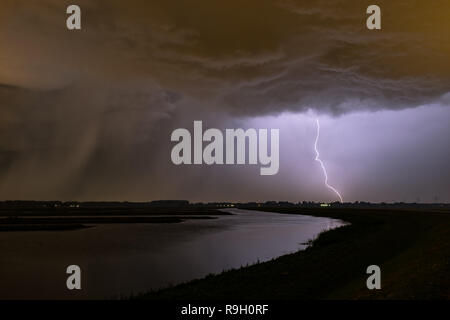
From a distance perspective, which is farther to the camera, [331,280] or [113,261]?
[113,261]

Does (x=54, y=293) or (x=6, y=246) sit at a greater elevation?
(x=6, y=246)

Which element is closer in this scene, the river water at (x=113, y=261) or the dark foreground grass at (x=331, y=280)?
the dark foreground grass at (x=331, y=280)

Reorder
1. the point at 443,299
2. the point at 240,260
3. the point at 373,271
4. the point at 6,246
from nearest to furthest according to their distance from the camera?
the point at 443,299 < the point at 373,271 < the point at 240,260 < the point at 6,246

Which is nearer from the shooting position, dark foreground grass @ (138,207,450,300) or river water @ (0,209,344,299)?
dark foreground grass @ (138,207,450,300)

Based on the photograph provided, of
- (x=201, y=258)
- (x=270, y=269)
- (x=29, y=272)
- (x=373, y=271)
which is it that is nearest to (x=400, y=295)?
(x=373, y=271)

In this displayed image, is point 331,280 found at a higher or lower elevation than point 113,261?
lower
